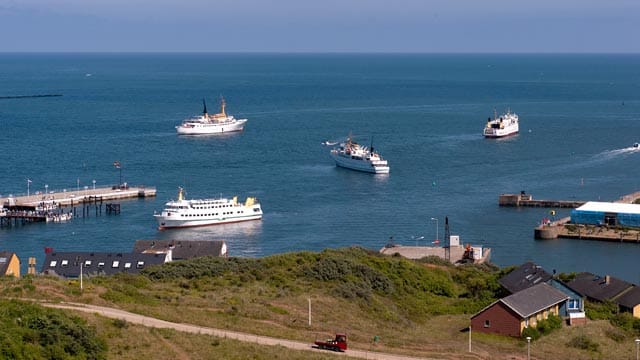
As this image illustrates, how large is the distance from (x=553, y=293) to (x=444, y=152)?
62243 mm

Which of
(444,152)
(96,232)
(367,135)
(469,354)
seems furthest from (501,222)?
(367,135)

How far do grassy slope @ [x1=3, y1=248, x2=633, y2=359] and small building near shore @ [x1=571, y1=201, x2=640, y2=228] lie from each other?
75.3ft

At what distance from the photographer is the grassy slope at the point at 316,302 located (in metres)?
28.2

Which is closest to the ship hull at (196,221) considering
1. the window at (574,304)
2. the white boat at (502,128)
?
the window at (574,304)

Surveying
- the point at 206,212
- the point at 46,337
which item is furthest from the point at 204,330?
the point at 206,212

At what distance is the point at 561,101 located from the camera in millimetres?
163125

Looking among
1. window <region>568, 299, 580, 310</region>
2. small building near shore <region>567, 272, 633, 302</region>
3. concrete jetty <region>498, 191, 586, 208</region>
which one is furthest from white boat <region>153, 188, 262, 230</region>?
window <region>568, 299, 580, 310</region>

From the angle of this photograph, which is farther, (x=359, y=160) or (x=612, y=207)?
(x=359, y=160)

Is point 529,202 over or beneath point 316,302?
beneath

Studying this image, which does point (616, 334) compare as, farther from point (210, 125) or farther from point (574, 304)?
point (210, 125)

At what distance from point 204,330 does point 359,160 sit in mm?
60784

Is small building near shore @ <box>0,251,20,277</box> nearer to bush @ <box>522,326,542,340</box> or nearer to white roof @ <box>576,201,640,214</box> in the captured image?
bush @ <box>522,326,542,340</box>

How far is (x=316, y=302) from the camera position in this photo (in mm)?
33438

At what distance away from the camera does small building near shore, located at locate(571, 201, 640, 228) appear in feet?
209
